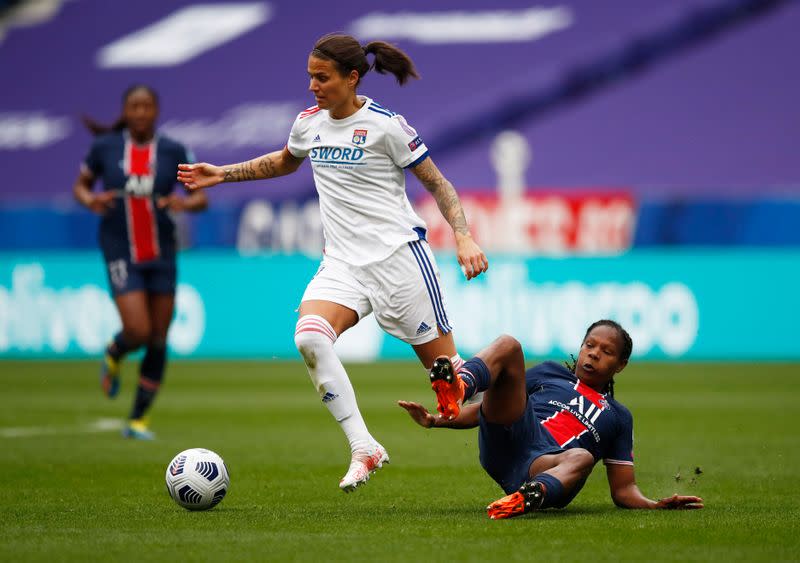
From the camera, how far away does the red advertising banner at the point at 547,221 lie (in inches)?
835

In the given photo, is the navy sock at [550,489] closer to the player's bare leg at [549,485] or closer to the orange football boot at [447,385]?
the player's bare leg at [549,485]

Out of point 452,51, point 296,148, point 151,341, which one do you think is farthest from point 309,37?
point 296,148

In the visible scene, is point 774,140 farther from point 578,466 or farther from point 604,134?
point 578,466

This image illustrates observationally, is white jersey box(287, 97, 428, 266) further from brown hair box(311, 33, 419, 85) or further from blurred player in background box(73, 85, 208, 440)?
blurred player in background box(73, 85, 208, 440)

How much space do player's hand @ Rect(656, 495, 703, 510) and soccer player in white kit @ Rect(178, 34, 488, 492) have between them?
1197mm

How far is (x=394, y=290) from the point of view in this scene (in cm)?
699

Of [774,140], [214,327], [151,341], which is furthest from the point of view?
[774,140]

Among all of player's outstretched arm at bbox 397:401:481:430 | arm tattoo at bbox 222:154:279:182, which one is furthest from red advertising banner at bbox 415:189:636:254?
player's outstretched arm at bbox 397:401:481:430

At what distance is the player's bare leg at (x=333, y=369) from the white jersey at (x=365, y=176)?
0.99 ft

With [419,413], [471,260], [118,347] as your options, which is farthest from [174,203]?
[419,413]

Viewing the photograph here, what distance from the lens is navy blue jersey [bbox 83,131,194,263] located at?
10820mm

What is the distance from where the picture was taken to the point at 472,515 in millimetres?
6570

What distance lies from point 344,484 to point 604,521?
3.81 ft

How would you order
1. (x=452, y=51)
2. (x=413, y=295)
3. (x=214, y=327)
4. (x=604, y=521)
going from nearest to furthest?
(x=604, y=521) < (x=413, y=295) < (x=214, y=327) < (x=452, y=51)
